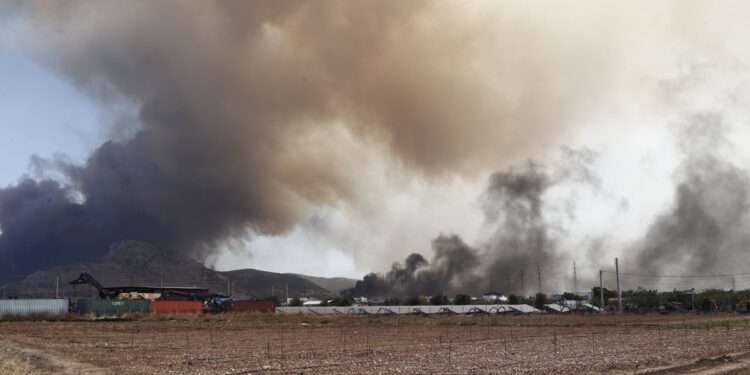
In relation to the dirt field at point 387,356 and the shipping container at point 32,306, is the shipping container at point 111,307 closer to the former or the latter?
the shipping container at point 32,306

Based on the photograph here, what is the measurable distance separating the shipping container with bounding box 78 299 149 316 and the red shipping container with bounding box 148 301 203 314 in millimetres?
1597

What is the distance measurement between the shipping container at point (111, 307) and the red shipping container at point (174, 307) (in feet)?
5.24

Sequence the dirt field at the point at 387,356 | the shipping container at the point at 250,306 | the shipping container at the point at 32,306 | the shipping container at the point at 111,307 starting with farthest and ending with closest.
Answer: the shipping container at the point at 250,306 < the shipping container at the point at 111,307 < the shipping container at the point at 32,306 < the dirt field at the point at 387,356

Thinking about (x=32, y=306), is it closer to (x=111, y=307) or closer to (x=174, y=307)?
(x=111, y=307)

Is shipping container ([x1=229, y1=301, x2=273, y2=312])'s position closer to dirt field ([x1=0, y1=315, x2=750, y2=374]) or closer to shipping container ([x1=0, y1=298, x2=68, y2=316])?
shipping container ([x1=0, y1=298, x2=68, y2=316])

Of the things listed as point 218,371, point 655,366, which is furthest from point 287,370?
point 655,366

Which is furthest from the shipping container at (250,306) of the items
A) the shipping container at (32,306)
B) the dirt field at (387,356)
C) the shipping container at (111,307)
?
the dirt field at (387,356)


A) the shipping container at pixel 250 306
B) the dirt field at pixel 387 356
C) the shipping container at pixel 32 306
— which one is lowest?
the shipping container at pixel 250 306

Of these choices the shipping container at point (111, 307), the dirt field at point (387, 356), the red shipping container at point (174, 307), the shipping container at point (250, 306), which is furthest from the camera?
the shipping container at point (250, 306)

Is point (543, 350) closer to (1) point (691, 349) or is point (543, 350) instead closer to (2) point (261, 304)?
(1) point (691, 349)

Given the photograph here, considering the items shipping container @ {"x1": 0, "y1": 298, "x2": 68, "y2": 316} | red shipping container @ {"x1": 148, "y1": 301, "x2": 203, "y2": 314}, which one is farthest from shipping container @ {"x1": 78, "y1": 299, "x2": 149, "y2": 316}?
shipping container @ {"x1": 0, "y1": 298, "x2": 68, "y2": 316}

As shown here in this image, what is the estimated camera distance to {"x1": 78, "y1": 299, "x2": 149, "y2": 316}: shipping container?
418 feet

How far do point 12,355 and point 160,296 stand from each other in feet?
434

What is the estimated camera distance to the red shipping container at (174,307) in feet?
434
